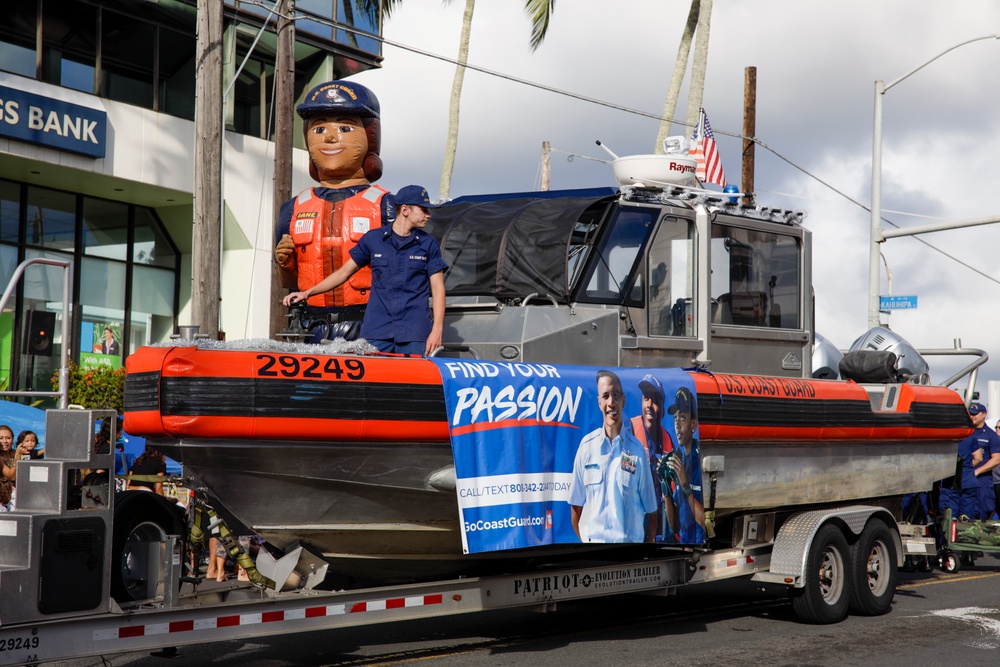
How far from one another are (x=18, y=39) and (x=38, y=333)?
1453cm

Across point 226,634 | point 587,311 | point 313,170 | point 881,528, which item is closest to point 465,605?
point 226,634

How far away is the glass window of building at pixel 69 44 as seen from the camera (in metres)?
19.1

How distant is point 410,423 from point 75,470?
1.71 m

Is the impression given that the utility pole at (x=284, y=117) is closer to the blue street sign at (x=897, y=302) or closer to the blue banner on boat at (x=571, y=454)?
the blue banner on boat at (x=571, y=454)

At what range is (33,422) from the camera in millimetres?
12203

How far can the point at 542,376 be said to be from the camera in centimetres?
682

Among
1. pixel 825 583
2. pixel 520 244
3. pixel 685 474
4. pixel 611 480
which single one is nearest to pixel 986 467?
pixel 825 583

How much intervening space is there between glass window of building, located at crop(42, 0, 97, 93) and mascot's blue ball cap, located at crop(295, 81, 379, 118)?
12.6 m

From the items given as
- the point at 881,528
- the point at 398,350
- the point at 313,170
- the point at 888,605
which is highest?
the point at 313,170

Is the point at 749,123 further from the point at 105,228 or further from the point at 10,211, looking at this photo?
the point at 10,211

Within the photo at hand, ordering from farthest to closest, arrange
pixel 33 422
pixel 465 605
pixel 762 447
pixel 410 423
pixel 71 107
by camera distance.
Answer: pixel 71 107 → pixel 33 422 → pixel 762 447 → pixel 465 605 → pixel 410 423

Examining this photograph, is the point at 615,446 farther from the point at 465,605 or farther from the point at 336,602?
the point at 336,602

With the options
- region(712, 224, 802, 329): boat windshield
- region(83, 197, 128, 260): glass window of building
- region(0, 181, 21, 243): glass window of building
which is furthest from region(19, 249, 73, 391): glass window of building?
region(712, 224, 802, 329): boat windshield

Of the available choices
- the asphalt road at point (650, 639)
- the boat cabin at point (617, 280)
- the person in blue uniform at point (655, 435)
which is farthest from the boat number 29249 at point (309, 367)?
the person in blue uniform at point (655, 435)
